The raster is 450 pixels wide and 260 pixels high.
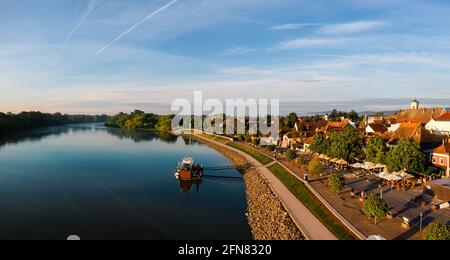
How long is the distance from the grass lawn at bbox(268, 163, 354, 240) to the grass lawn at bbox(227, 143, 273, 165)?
18.8 ft

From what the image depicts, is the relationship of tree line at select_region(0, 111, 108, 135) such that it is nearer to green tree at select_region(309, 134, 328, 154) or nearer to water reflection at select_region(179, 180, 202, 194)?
water reflection at select_region(179, 180, 202, 194)

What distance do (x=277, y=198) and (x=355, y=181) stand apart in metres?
7.06

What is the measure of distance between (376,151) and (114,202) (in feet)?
75.9

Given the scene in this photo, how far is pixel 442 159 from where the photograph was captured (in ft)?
103

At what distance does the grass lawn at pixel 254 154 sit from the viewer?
4559cm

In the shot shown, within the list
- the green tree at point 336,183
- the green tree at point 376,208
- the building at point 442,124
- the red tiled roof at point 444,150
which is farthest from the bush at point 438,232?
the building at point 442,124

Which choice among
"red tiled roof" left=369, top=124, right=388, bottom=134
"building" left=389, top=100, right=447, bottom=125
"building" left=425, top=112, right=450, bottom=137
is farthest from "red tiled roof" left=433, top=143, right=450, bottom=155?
"building" left=389, top=100, right=447, bottom=125

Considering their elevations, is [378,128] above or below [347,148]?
above

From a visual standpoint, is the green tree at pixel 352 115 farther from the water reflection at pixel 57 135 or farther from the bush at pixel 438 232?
the bush at pixel 438 232

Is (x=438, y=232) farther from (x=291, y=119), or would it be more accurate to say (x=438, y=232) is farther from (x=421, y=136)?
(x=291, y=119)

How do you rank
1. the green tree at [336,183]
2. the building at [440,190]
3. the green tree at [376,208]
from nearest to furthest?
the green tree at [376,208] → the building at [440,190] → the green tree at [336,183]

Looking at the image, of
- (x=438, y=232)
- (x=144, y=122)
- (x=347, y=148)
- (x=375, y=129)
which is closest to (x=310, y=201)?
(x=438, y=232)

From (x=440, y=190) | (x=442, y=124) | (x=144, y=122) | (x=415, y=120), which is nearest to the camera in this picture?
(x=440, y=190)

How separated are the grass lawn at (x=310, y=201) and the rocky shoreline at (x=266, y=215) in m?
1.66
